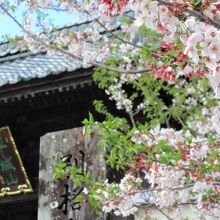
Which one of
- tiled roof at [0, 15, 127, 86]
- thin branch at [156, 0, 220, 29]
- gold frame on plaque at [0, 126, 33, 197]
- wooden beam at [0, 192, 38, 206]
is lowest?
wooden beam at [0, 192, 38, 206]

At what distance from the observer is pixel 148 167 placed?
5.02 m

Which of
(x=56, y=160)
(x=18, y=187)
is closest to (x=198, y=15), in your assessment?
(x=56, y=160)

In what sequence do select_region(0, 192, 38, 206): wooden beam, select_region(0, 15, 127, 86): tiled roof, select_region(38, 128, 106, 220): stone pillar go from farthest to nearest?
select_region(0, 192, 38, 206): wooden beam
select_region(0, 15, 127, 86): tiled roof
select_region(38, 128, 106, 220): stone pillar

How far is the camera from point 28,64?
464 inches

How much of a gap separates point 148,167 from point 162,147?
76 cm

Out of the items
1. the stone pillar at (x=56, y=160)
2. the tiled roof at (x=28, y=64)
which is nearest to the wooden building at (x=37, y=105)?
the tiled roof at (x=28, y=64)

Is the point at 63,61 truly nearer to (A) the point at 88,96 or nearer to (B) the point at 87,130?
(A) the point at 88,96

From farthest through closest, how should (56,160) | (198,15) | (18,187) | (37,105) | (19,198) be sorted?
(19,198) < (18,187) < (37,105) < (56,160) < (198,15)

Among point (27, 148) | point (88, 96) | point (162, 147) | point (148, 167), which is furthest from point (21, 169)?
point (162, 147)

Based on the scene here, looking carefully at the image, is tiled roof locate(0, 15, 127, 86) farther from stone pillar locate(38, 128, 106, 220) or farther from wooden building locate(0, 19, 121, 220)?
stone pillar locate(38, 128, 106, 220)

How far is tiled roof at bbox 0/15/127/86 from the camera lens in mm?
8438

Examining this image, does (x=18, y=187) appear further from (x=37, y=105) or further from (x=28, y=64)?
(x=28, y=64)

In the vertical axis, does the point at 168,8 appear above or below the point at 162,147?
above

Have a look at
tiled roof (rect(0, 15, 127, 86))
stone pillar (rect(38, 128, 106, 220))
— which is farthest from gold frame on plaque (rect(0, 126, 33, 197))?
stone pillar (rect(38, 128, 106, 220))
